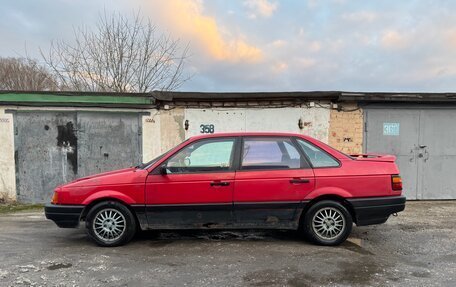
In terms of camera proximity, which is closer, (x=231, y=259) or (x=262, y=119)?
(x=231, y=259)

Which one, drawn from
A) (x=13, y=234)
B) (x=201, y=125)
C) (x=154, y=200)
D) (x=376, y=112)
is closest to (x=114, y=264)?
(x=154, y=200)

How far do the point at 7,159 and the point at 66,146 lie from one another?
4.87 feet

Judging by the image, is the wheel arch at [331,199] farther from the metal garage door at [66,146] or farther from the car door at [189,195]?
the metal garage door at [66,146]

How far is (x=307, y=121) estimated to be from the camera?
9.96 m

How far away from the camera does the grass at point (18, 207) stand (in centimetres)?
928

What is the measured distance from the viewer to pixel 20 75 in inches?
1042

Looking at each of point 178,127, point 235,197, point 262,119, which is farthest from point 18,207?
point 235,197

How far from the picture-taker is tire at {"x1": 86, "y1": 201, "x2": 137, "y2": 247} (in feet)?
18.4

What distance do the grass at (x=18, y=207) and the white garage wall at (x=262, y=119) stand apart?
4.01m

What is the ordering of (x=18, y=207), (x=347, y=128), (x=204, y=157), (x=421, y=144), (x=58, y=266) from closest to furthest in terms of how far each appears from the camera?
(x=58, y=266) < (x=204, y=157) < (x=18, y=207) < (x=421, y=144) < (x=347, y=128)

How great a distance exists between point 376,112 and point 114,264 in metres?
7.44

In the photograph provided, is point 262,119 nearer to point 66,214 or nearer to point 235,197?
point 235,197

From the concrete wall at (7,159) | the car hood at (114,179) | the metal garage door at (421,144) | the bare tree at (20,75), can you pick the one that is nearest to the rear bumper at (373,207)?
the car hood at (114,179)

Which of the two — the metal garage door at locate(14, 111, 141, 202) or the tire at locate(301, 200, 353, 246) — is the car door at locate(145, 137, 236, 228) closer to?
the tire at locate(301, 200, 353, 246)
